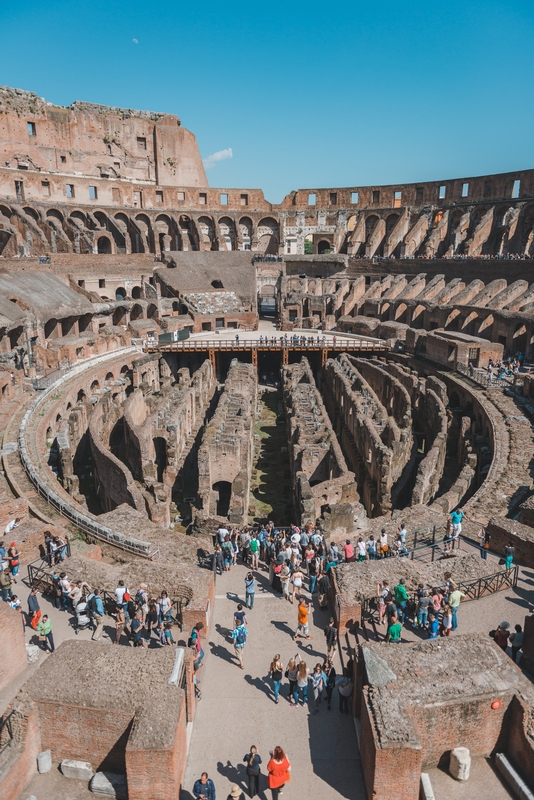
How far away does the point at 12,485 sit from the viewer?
16094 mm

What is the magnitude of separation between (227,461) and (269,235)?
44.4 m

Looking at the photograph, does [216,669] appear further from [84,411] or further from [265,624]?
[84,411]

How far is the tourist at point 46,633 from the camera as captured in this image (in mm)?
9273

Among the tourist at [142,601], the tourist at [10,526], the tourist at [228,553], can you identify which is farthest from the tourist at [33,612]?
the tourist at [228,553]

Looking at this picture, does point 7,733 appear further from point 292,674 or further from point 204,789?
point 292,674

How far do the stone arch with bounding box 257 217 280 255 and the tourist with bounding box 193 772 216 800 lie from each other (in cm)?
5493

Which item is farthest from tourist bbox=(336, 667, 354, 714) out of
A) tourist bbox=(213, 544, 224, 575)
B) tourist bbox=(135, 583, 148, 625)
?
tourist bbox=(213, 544, 224, 575)

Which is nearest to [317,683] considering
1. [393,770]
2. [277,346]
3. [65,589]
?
[393,770]

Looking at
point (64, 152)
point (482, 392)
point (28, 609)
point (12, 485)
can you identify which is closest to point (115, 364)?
point (12, 485)

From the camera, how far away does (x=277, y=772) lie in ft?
23.1

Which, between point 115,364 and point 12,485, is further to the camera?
point 115,364

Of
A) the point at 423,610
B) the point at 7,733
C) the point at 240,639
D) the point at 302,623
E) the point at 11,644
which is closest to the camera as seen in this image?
the point at 7,733

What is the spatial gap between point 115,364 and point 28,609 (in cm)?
2409

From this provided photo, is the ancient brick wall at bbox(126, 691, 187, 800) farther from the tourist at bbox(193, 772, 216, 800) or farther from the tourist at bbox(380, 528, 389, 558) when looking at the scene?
the tourist at bbox(380, 528, 389, 558)
